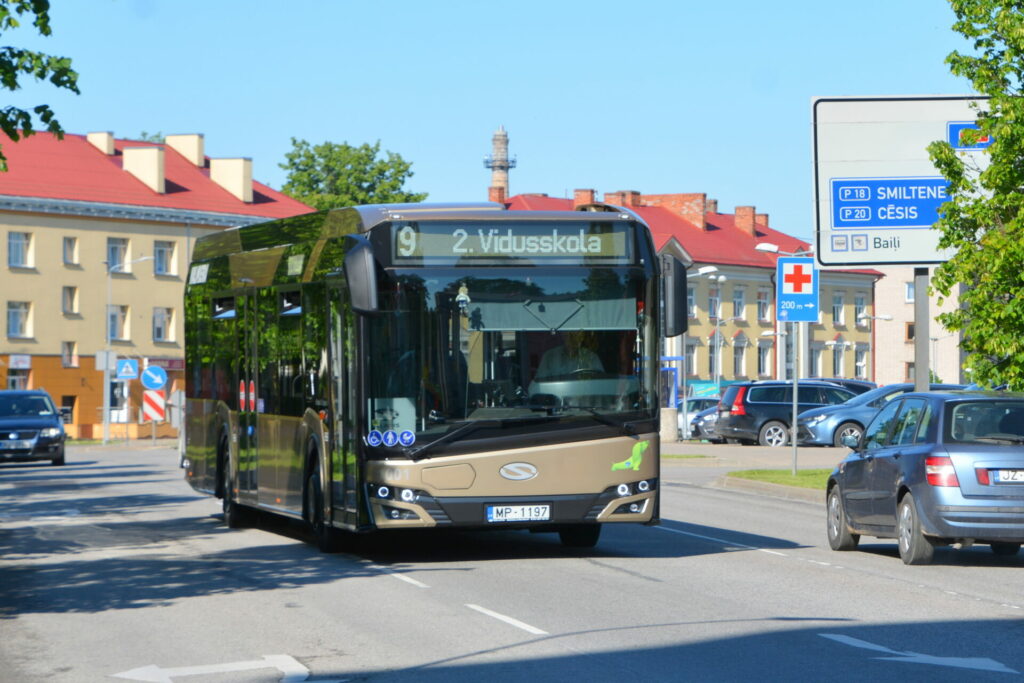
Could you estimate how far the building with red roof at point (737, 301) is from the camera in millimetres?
108562

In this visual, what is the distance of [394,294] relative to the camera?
51.0 feet

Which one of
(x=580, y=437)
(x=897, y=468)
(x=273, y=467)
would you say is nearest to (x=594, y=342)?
(x=580, y=437)

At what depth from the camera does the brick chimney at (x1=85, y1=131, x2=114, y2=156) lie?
94.6 metres

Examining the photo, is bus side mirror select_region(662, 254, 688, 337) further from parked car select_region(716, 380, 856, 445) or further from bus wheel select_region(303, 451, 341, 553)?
parked car select_region(716, 380, 856, 445)

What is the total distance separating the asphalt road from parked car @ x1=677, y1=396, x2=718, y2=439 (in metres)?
33.9

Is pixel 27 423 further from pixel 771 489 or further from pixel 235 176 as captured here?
pixel 235 176

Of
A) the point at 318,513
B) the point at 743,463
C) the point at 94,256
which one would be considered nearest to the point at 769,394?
the point at 743,463

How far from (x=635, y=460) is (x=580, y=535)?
1.93 m

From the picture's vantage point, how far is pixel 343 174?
9525cm

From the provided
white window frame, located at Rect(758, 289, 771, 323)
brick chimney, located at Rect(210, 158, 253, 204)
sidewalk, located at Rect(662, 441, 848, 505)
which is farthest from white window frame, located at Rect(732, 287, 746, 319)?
sidewalk, located at Rect(662, 441, 848, 505)

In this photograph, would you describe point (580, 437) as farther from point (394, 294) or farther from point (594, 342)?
point (394, 294)

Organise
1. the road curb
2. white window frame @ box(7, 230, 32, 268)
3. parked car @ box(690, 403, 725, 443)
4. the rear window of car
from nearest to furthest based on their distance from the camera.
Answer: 1. the road curb
2. the rear window of car
3. parked car @ box(690, 403, 725, 443)
4. white window frame @ box(7, 230, 32, 268)

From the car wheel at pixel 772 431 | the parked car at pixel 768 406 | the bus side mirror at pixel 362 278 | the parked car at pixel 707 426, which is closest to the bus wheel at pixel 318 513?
the bus side mirror at pixel 362 278

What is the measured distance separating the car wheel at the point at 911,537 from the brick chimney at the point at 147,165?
78926 mm
